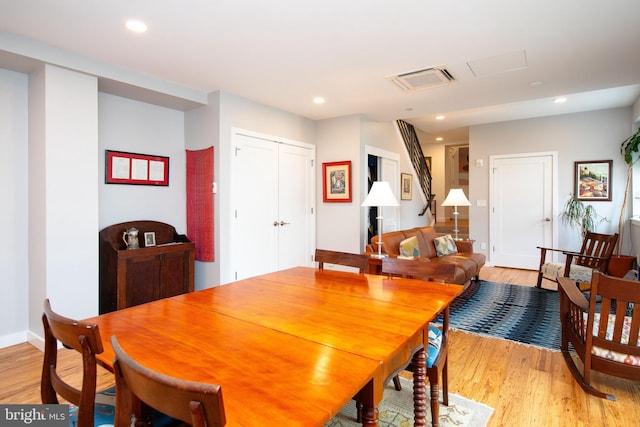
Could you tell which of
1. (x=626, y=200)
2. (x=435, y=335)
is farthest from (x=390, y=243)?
(x=626, y=200)

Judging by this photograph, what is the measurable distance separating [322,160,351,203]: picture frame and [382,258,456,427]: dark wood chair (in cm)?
268

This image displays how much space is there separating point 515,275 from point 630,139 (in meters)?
2.49

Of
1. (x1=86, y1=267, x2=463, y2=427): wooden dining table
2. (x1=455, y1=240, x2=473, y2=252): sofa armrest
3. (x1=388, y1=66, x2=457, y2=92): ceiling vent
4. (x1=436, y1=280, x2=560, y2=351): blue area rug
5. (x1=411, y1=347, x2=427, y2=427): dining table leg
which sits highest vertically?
(x1=388, y1=66, x2=457, y2=92): ceiling vent

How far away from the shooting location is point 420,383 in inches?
61.3

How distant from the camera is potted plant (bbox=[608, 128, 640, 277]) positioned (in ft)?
14.5

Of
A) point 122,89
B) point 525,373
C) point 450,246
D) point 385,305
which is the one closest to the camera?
point 385,305

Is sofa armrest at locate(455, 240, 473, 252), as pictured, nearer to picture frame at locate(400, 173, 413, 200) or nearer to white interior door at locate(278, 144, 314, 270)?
picture frame at locate(400, 173, 413, 200)

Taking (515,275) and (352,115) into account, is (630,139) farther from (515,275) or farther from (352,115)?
(352,115)

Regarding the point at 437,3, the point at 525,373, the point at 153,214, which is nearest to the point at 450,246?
the point at 525,373

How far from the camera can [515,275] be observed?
18.4 feet

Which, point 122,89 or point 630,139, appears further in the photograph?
point 630,139

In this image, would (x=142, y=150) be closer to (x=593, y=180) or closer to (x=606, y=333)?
(x=606, y=333)

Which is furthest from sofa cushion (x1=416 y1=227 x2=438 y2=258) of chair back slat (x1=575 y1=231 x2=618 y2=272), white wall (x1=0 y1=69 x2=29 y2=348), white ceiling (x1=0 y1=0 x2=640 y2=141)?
white wall (x1=0 y1=69 x2=29 y2=348)

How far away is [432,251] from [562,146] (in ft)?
9.71
